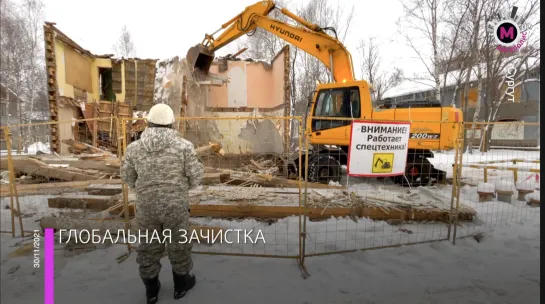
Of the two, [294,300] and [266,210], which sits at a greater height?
[266,210]

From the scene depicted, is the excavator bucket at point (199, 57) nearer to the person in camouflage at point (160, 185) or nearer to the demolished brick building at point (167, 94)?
the demolished brick building at point (167, 94)

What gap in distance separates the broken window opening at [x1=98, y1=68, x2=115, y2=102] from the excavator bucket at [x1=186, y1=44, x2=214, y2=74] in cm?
610

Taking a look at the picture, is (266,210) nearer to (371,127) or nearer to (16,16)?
(371,127)

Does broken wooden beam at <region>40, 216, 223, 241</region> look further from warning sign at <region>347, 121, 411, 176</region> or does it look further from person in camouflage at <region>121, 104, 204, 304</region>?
warning sign at <region>347, 121, 411, 176</region>

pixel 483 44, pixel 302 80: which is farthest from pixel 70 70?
pixel 483 44

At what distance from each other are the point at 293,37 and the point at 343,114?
3.06 m

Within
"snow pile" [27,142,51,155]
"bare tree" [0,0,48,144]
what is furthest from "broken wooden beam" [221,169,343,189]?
"bare tree" [0,0,48,144]

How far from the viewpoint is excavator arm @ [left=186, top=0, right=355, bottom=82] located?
296 inches

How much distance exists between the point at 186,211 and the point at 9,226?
4.08 meters

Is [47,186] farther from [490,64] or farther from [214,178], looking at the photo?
[490,64]

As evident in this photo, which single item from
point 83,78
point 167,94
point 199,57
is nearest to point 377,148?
point 199,57

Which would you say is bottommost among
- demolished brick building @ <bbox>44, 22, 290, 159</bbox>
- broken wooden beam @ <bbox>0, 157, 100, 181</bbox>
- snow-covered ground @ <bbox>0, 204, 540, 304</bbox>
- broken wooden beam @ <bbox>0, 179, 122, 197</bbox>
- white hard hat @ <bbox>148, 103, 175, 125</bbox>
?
snow-covered ground @ <bbox>0, 204, 540, 304</bbox>

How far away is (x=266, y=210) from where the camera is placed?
15.1 ft

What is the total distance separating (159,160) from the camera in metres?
2.37
